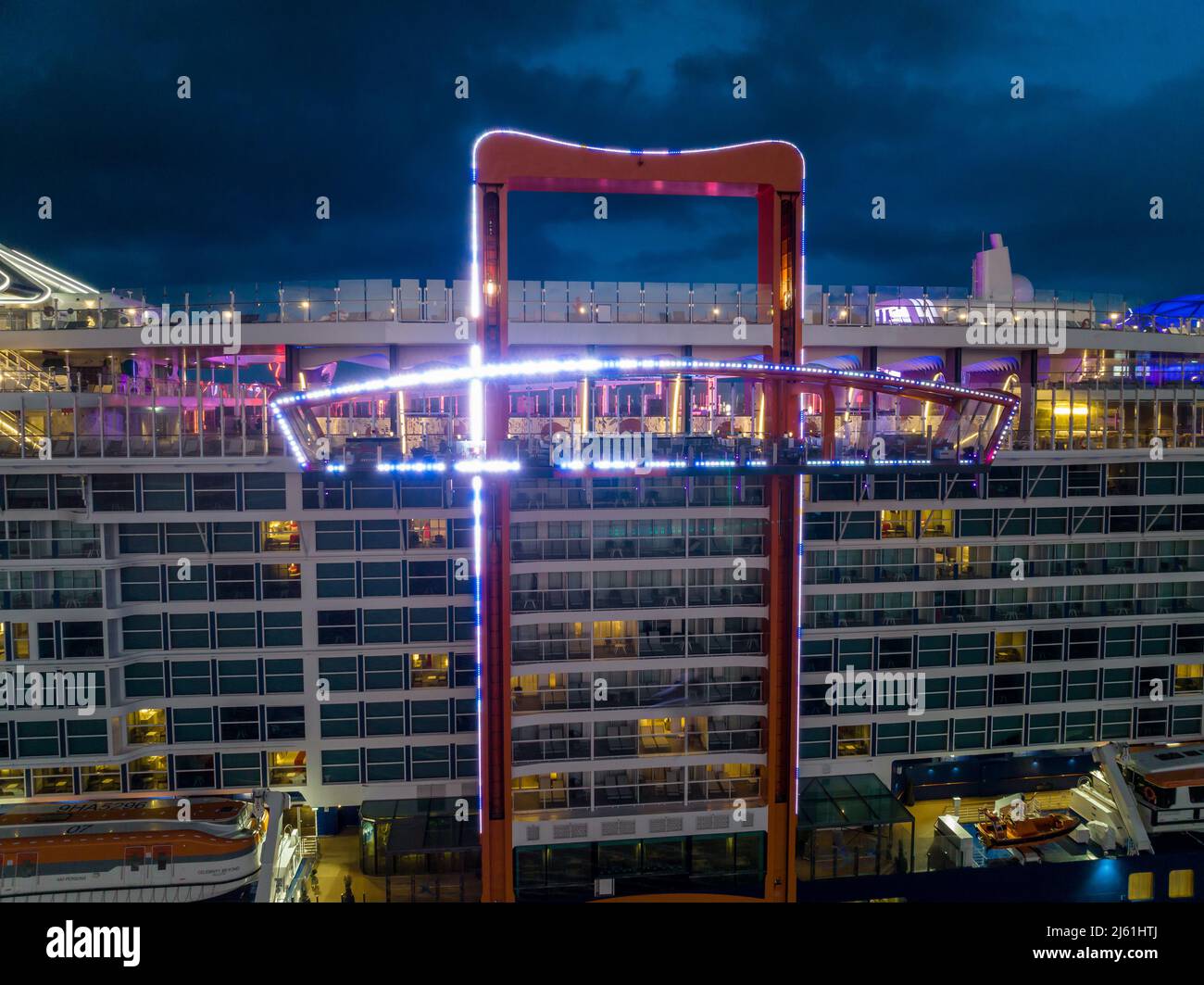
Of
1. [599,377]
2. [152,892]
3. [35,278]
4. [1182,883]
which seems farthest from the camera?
[35,278]

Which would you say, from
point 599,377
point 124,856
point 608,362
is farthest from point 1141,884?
point 124,856

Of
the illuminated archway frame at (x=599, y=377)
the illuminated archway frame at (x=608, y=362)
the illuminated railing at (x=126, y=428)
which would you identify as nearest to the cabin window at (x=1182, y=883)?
the illuminated archway frame at (x=608, y=362)

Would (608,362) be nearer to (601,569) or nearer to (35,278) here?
(601,569)

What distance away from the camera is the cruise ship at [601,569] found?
1900cm

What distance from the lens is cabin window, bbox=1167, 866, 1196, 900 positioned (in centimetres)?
2136

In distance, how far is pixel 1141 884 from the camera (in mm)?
21312

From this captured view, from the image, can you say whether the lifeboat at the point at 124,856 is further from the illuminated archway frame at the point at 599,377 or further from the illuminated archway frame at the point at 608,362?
the illuminated archway frame at the point at 599,377

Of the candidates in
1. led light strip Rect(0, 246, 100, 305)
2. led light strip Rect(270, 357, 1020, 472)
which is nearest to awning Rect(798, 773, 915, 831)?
led light strip Rect(270, 357, 1020, 472)

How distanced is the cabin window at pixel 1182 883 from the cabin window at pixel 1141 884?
21.1 inches

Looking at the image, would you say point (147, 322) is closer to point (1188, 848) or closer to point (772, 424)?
point (772, 424)

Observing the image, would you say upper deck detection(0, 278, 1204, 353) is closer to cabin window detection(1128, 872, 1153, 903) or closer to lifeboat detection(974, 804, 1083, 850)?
lifeboat detection(974, 804, 1083, 850)

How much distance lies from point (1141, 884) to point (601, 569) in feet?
58.7
